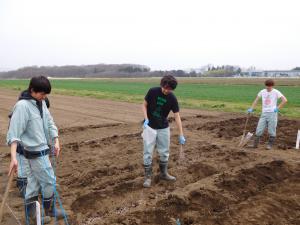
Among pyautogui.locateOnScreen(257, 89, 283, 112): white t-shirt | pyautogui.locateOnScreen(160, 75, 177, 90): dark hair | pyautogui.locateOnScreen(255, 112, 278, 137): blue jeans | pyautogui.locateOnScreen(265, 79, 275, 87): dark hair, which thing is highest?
pyautogui.locateOnScreen(160, 75, 177, 90): dark hair

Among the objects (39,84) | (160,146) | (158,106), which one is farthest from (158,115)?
(39,84)

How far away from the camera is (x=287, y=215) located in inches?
197

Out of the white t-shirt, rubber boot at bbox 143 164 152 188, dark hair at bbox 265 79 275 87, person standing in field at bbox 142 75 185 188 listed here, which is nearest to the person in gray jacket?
rubber boot at bbox 143 164 152 188

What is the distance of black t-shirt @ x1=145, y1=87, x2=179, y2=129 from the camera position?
5.93 m

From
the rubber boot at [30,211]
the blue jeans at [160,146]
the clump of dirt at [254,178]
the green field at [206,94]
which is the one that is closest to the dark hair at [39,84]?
the rubber boot at [30,211]

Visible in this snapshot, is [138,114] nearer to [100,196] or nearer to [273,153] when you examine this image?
[273,153]

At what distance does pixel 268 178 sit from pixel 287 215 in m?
1.66

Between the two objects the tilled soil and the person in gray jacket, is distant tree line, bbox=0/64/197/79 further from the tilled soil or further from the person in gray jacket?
the person in gray jacket

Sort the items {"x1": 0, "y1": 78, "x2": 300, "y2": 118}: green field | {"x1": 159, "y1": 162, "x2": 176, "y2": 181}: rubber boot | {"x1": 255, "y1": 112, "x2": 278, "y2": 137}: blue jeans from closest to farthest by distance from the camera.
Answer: {"x1": 159, "y1": 162, "x2": 176, "y2": 181}: rubber boot < {"x1": 255, "y1": 112, "x2": 278, "y2": 137}: blue jeans < {"x1": 0, "y1": 78, "x2": 300, "y2": 118}: green field

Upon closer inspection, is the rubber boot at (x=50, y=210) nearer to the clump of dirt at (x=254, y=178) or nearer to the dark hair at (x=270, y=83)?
the clump of dirt at (x=254, y=178)

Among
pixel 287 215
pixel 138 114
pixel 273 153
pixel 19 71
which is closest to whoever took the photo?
pixel 287 215

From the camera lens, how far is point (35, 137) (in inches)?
169

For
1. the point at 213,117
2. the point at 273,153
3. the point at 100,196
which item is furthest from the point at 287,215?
the point at 213,117

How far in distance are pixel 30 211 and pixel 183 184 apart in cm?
269
